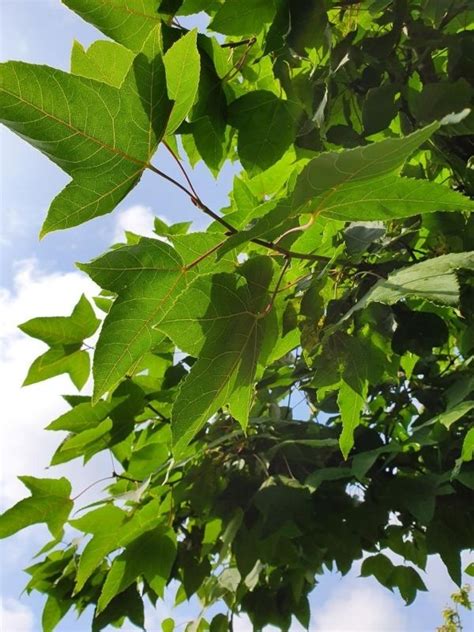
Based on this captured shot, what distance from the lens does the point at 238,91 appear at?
89cm

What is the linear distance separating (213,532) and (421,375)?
21.7 inches

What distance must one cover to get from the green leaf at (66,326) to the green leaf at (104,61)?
2.56 feet

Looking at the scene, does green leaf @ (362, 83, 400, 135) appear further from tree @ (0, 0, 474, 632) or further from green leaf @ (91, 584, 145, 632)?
green leaf @ (91, 584, 145, 632)

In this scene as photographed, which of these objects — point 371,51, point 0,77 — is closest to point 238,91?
point 371,51

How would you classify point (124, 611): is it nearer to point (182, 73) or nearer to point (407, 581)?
point (407, 581)

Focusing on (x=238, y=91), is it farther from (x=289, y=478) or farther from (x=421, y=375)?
(x=421, y=375)

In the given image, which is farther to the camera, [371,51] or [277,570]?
[277,570]

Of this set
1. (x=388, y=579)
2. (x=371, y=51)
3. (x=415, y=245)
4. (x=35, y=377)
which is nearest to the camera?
(x=371, y=51)

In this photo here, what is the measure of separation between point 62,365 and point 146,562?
1.42 feet

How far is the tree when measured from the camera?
549 mm

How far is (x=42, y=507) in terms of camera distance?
1.39 m

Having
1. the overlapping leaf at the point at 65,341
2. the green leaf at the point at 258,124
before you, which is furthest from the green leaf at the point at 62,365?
the green leaf at the point at 258,124

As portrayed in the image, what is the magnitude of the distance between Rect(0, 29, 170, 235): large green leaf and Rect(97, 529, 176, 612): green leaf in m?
0.86

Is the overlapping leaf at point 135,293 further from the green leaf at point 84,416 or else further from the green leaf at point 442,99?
the green leaf at point 84,416
